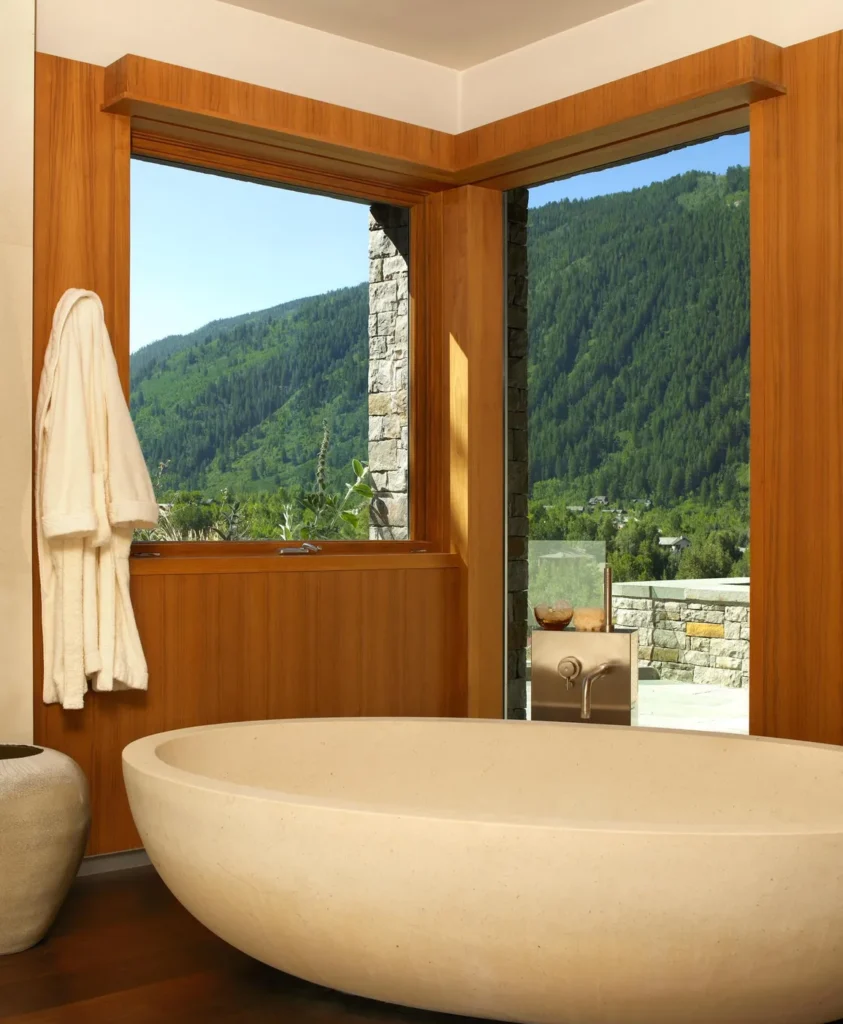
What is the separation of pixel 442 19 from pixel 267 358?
121 cm

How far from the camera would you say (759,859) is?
6.46 ft

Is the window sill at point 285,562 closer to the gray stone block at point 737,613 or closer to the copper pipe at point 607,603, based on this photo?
the copper pipe at point 607,603

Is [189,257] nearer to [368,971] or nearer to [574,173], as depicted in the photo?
[574,173]

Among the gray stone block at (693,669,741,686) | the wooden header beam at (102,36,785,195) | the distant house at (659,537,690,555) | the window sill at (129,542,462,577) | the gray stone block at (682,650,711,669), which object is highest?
the wooden header beam at (102,36,785,195)

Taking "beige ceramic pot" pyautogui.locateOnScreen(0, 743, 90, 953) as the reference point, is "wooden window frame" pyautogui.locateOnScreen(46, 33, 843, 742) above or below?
above

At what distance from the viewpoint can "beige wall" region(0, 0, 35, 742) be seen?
3.20 m

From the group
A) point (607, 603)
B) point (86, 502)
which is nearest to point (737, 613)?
point (607, 603)

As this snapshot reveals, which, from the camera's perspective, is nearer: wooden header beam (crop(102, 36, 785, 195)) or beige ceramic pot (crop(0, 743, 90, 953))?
beige ceramic pot (crop(0, 743, 90, 953))

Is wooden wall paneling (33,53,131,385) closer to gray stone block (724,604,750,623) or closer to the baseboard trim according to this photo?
the baseboard trim

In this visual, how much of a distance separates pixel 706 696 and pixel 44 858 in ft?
6.48

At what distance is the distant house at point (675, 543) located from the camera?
3791mm

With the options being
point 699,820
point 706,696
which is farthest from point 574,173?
point 699,820

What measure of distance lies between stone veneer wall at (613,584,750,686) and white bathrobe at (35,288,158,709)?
1.55m

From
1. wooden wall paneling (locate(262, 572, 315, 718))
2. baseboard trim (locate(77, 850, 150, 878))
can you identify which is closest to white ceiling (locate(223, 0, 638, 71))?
wooden wall paneling (locate(262, 572, 315, 718))
